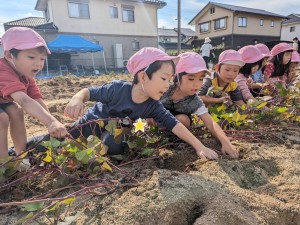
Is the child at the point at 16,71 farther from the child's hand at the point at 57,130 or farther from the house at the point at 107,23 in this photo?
the house at the point at 107,23

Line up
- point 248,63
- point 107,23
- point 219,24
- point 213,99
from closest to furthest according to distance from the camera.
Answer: point 213,99, point 248,63, point 107,23, point 219,24

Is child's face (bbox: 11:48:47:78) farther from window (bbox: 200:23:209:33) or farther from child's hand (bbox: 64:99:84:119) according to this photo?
window (bbox: 200:23:209:33)

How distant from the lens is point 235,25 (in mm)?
23016

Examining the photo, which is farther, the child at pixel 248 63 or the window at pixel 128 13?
the window at pixel 128 13

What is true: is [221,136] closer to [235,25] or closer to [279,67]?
[279,67]

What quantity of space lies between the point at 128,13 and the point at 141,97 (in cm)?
1668

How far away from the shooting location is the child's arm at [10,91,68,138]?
128 cm

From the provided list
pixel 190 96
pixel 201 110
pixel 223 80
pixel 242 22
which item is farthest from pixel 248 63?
pixel 242 22

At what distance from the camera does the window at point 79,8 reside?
15.0m

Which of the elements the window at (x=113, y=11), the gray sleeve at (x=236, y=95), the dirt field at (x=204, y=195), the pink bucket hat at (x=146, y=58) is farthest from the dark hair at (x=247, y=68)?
the window at (x=113, y=11)

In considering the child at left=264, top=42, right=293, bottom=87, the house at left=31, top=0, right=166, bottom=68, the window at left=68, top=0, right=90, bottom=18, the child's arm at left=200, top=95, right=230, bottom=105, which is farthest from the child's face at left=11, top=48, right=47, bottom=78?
the window at left=68, top=0, right=90, bottom=18

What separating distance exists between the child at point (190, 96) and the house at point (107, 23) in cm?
1405

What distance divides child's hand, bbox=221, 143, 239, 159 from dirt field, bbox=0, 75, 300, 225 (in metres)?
0.04

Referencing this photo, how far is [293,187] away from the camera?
127 cm
